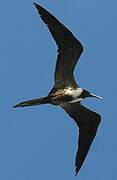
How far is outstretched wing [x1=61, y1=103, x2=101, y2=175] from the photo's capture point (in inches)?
1033

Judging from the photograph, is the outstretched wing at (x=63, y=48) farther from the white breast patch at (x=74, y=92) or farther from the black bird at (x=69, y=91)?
the white breast patch at (x=74, y=92)

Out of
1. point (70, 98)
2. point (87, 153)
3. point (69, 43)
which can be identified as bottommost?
point (87, 153)

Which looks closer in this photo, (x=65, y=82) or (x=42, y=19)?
(x=42, y=19)

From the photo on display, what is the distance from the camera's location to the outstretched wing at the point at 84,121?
86.1 feet

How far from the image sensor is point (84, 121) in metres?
26.5

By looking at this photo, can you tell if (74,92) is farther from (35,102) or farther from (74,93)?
(35,102)

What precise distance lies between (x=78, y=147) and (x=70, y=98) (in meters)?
1.92

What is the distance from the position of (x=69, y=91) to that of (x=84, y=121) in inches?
64.1

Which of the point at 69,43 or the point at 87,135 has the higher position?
the point at 69,43

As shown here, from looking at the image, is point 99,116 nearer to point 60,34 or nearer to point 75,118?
point 75,118

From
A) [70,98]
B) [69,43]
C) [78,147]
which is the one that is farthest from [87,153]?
[69,43]

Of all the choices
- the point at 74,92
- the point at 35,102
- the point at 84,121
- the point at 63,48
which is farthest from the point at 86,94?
the point at 35,102

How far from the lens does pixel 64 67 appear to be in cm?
2511

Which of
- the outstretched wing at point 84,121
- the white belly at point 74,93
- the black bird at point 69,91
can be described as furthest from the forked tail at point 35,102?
the outstretched wing at point 84,121
